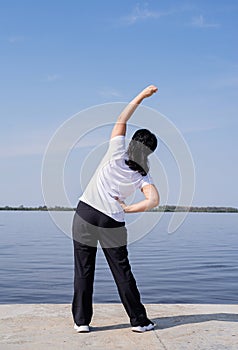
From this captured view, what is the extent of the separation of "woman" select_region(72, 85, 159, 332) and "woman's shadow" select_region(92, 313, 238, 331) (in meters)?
0.22

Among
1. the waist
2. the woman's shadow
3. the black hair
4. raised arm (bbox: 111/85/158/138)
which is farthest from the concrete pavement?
raised arm (bbox: 111/85/158/138)

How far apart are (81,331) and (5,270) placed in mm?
10191

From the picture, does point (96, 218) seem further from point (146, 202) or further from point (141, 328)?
point (141, 328)

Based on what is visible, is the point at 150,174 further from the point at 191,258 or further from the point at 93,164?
the point at 191,258

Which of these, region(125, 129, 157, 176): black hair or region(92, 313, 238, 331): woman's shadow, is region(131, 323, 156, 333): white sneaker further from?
region(125, 129, 157, 176): black hair

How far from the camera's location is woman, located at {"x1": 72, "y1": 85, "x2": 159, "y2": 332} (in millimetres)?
4961

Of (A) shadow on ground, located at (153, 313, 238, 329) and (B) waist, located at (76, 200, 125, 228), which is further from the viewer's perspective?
(A) shadow on ground, located at (153, 313, 238, 329)

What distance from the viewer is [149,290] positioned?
1169 centimetres

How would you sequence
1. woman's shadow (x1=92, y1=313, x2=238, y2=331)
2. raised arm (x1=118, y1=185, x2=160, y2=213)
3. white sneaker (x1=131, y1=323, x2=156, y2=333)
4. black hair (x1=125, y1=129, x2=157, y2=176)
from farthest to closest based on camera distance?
woman's shadow (x1=92, y1=313, x2=238, y2=331)
white sneaker (x1=131, y1=323, x2=156, y2=333)
black hair (x1=125, y1=129, x2=157, y2=176)
raised arm (x1=118, y1=185, x2=160, y2=213)

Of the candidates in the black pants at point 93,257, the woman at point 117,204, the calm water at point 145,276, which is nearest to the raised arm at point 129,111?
the woman at point 117,204

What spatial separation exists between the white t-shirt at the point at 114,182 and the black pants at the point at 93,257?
0.22 ft

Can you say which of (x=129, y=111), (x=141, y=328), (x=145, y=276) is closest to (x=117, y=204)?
(x=129, y=111)

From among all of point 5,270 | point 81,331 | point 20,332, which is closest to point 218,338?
point 81,331

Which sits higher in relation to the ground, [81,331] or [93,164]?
[93,164]
